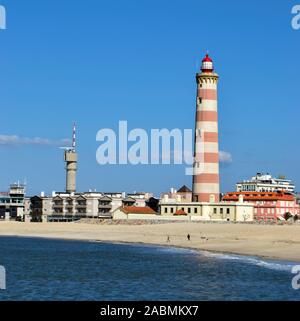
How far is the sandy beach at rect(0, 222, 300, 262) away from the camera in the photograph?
61969 mm

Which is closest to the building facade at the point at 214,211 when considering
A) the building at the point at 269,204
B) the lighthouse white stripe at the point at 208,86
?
the lighthouse white stripe at the point at 208,86

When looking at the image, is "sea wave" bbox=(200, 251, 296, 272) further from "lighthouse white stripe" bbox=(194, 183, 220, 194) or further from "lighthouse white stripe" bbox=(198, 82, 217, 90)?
"lighthouse white stripe" bbox=(198, 82, 217, 90)

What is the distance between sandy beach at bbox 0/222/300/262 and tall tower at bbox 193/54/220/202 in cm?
531

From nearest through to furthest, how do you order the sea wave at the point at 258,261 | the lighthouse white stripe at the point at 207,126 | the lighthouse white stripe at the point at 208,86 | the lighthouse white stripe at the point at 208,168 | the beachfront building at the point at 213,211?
the sea wave at the point at 258,261, the lighthouse white stripe at the point at 208,168, the lighthouse white stripe at the point at 207,126, the lighthouse white stripe at the point at 208,86, the beachfront building at the point at 213,211

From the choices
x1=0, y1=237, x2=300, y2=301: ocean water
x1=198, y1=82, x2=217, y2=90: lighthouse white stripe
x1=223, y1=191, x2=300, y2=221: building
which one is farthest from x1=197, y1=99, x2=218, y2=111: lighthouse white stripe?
x1=0, y1=237, x2=300, y2=301: ocean water

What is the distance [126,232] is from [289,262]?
4941cm

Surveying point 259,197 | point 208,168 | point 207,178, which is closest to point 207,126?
point 208,168

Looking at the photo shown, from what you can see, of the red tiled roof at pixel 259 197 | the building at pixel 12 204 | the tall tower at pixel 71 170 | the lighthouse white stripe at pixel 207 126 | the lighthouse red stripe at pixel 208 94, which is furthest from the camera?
the building at pixel 12 204

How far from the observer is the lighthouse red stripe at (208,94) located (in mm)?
99938

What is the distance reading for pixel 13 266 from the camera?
158ft

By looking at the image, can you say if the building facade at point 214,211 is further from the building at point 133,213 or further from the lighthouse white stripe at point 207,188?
the building at point 133,213

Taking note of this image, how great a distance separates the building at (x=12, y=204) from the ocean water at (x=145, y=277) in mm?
96760

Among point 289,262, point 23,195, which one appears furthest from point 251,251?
point 23,195
